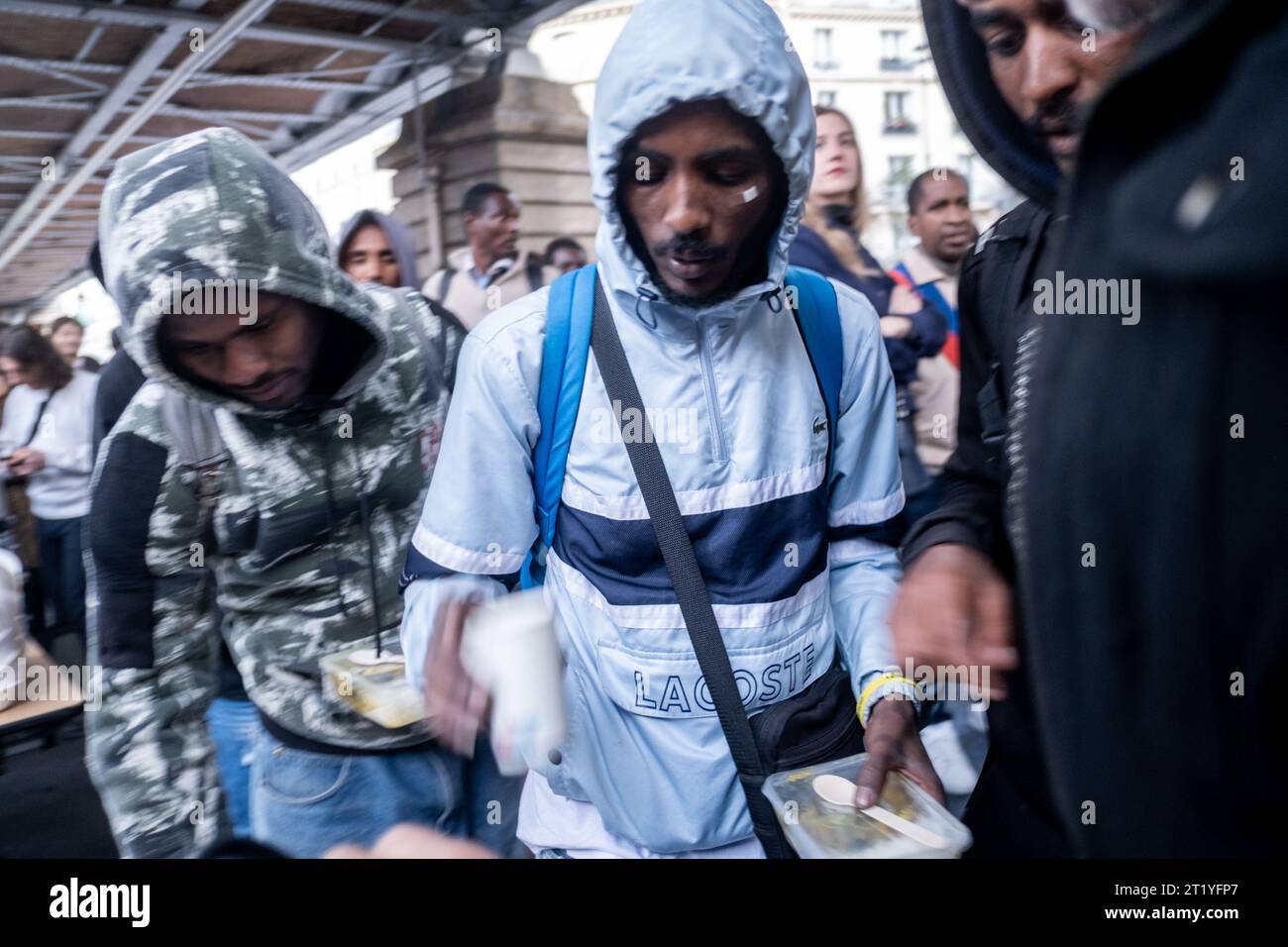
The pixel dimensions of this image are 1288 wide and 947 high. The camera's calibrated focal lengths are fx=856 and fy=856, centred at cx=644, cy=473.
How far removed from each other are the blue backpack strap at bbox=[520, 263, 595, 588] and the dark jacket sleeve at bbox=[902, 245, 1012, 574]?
17.6 inches

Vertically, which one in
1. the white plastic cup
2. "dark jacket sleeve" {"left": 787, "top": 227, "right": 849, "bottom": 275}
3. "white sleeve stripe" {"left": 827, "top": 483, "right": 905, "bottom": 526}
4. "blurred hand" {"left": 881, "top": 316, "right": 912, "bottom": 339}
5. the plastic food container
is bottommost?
the plastic food container

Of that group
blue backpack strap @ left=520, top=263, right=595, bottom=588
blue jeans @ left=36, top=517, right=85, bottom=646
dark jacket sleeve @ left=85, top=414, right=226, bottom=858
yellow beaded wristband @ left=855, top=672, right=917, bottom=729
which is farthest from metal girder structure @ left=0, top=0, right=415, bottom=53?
blue jeans @ left=36, top=517, right=85, bottom=646

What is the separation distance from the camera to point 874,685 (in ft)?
3.53

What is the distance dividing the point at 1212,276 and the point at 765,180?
0.73 m

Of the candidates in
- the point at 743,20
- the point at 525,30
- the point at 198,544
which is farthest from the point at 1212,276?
the point at 525,30

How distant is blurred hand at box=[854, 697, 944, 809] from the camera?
0.99 metres

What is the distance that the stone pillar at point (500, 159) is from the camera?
156 cm

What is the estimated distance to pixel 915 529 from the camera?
1.08 metres

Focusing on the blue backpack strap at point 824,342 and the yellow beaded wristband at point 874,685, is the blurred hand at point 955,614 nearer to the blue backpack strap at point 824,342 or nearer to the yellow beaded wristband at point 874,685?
the yellow beaded wristband at point 874,685

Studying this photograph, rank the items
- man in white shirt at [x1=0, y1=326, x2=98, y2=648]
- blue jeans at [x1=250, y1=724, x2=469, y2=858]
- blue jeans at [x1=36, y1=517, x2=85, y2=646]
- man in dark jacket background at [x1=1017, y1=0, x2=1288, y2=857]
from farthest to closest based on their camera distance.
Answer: blue jeans at [x1=36, y1=517, x2=85, y2=646]
man in white shirt at [x1=0, y1=326, x2=98, y2=648]
blue jeans at [x1=250, y1=724, x2=469, y2=858]
man in dark jacket background at [x1=1017, y1=0, x2=1288, y2=857]

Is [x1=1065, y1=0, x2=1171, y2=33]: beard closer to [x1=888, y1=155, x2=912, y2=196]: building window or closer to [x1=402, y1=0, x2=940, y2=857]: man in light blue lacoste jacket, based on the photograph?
[x1=402, y1=0, x2=940, y2=857]: man in light blue lacoste jacket

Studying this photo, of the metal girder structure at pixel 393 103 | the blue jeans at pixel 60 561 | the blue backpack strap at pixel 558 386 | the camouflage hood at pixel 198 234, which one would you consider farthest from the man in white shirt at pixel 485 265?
the blue jeans at pixel 60 561

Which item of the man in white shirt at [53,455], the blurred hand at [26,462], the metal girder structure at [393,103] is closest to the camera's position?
the metal girder structure at [393,103]

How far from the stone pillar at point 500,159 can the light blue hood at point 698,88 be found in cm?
45
